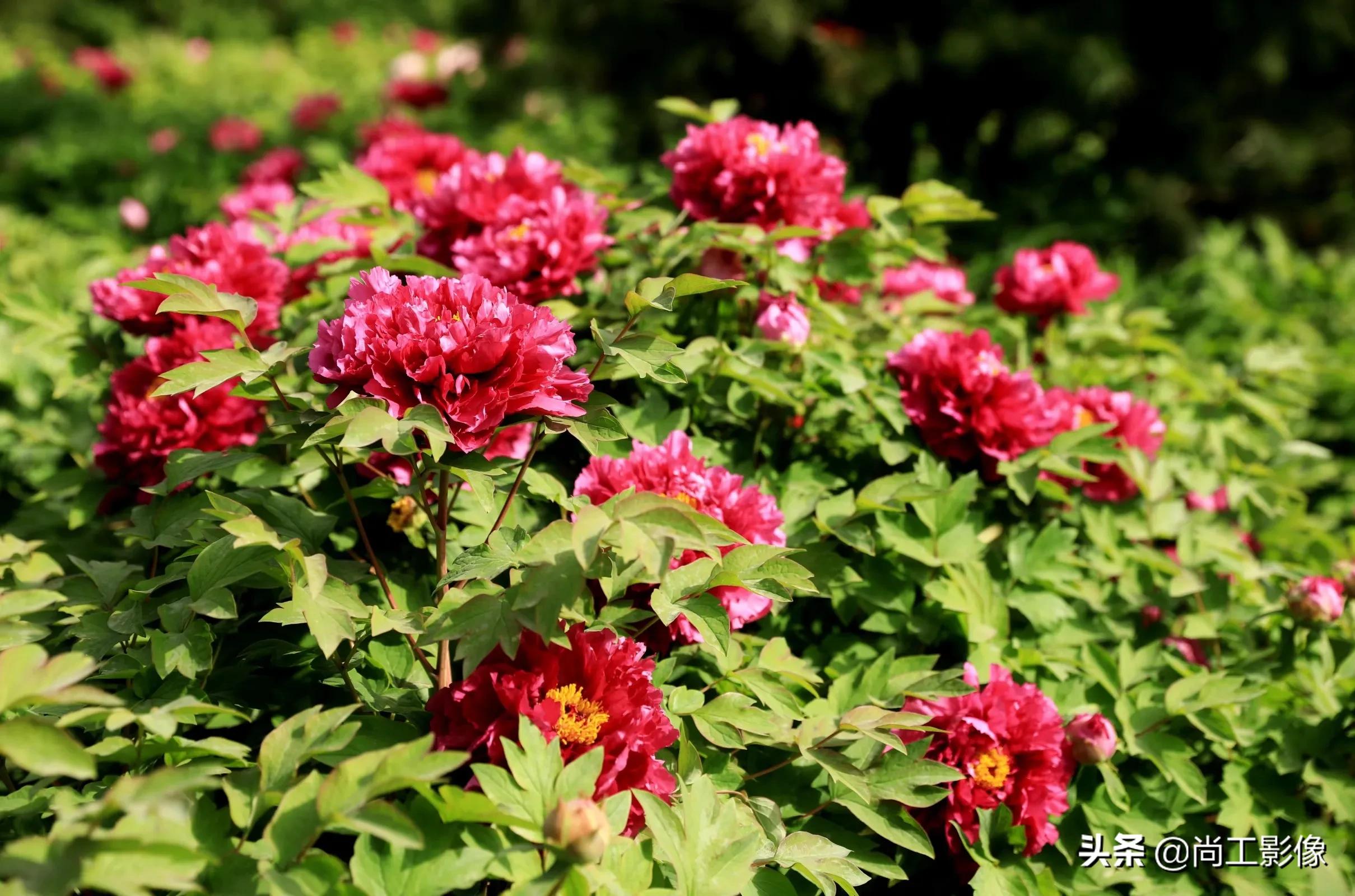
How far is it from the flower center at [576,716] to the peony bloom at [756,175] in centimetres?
97

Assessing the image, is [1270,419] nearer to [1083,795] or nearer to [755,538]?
[1083,795]

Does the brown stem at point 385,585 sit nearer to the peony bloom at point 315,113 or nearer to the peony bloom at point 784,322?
the peony bloom at point 784,322

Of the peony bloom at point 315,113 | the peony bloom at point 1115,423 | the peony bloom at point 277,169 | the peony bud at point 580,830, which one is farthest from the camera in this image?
the peony bloom at point 315,113

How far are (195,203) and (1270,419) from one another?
3.51 m

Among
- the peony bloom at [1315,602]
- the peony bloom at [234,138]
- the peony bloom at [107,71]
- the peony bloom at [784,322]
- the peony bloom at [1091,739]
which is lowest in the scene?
the peony bloom at [1091,739]

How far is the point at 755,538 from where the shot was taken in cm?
143

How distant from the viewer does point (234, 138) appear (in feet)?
14.9

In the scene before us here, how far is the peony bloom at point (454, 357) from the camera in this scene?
117 centimetres

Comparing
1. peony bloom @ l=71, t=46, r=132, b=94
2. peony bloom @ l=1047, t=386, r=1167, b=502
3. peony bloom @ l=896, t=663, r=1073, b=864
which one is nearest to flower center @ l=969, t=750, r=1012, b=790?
peony bloom @ l=896, t=663, r=1073, b=864

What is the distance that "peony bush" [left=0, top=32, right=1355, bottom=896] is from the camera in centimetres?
110

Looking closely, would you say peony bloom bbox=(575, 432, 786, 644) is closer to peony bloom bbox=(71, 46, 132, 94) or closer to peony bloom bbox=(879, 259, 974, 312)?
peony bloom bbox=(879, 259, 974, 312)

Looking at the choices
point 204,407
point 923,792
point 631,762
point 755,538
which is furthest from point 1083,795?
point 204,407

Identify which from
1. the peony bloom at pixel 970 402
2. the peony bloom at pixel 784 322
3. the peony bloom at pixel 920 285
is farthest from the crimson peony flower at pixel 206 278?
the peony bloom at pixel 920 285

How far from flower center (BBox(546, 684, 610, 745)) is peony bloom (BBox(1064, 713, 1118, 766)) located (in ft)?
2.48
